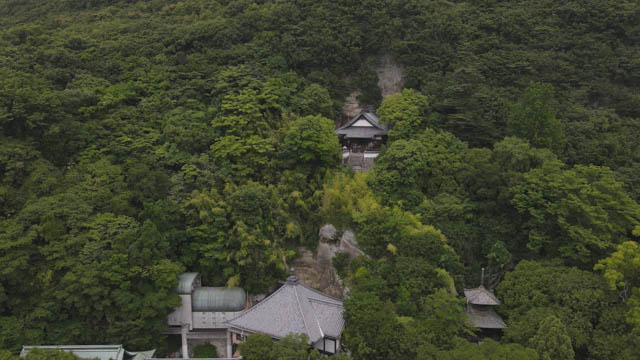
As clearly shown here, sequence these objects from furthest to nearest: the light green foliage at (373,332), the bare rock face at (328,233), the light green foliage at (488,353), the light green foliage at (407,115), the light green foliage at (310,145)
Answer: the light green foliage at (407,115) < the light green foliage at (310,145) < the bare rock face at (328,233) < the light green foliage at (373,332) < the light green foliage at (488,353)

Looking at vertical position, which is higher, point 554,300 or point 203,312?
point 554,300

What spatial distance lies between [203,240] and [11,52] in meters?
16.4

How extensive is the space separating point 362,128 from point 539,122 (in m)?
8.70

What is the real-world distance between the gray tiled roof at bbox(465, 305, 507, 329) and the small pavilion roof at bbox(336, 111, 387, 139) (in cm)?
1072

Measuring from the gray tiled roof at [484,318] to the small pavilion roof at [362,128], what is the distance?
10720mm

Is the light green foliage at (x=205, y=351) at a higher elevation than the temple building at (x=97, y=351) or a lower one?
lower

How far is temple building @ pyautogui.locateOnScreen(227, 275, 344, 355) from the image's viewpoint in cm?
1566

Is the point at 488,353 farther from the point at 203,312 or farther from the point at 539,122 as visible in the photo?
the point at 539,122

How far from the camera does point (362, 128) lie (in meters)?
24.9

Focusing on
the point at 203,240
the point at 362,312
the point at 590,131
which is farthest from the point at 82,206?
the point at 590,131

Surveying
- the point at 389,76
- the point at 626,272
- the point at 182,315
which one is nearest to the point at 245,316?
the point at 182,315

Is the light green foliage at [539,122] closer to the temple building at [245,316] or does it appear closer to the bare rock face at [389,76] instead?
the bare rock face at [389,76]

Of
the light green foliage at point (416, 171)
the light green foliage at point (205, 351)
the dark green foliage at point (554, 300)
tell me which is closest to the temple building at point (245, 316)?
the light green foliage at point (205, 351)

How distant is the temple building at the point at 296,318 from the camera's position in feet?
51.4
